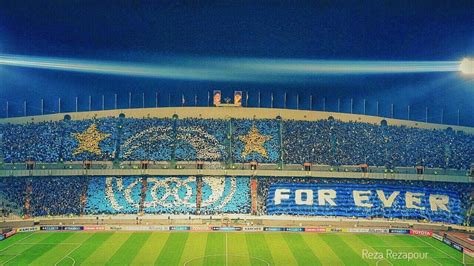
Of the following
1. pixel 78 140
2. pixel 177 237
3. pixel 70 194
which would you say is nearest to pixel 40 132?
pixel 78 140

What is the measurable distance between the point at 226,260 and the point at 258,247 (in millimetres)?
5318

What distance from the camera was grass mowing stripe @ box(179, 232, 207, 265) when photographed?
4025 cm

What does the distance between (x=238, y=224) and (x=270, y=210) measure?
21.7 ft

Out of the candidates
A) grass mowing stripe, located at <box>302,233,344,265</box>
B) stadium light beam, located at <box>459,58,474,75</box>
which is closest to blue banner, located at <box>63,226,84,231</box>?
grass mowing stripe, located at <box>302,233,344,265</box>

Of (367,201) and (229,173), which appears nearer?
(367,201)

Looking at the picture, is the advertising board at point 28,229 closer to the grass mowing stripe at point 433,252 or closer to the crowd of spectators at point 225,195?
the crowd of spectators at point 225,195

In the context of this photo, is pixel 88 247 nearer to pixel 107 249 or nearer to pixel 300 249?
pixel 107 249

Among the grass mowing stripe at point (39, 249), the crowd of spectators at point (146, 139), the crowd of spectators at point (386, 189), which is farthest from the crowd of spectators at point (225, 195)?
the grass mowing stripe at point (39, 249)

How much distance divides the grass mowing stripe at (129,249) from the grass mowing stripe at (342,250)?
16.7 metres

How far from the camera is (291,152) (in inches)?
2635

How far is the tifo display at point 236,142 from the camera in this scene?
2557 inches

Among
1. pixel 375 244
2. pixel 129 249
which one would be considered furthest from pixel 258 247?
pixel 129 249

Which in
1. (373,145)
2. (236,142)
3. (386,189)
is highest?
(236,142)

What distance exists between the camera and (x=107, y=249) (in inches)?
1706
